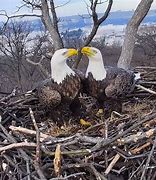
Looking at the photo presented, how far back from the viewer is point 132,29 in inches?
241

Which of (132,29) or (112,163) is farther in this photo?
(132,29)

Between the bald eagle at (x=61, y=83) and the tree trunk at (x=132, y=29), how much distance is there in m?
2.96

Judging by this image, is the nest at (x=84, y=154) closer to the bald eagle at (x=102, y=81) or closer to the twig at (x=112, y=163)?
the twig at (x=112, y=163)

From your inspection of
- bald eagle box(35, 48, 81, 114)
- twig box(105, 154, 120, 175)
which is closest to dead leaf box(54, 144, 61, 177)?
twig box(105, 154, 120, 175)

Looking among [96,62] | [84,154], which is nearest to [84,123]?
[96,62]

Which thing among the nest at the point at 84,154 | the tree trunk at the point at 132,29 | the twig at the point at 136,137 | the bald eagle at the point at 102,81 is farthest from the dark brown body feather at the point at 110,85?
the tree trunk at the point at 132,29

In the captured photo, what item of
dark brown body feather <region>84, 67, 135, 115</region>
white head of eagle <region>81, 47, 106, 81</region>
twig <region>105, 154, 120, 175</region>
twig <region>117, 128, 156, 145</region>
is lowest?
twig <region>105, 154, 120, 175</region>

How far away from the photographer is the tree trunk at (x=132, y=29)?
19.6 ft

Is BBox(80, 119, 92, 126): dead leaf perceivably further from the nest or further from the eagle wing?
the nest

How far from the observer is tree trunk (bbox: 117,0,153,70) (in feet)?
19.6

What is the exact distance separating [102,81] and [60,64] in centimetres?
32

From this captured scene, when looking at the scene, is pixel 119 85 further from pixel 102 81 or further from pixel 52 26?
pixel 52 26

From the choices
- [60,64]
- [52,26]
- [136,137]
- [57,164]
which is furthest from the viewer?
[52,26]

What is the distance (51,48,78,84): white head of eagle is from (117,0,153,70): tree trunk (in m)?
2.97
